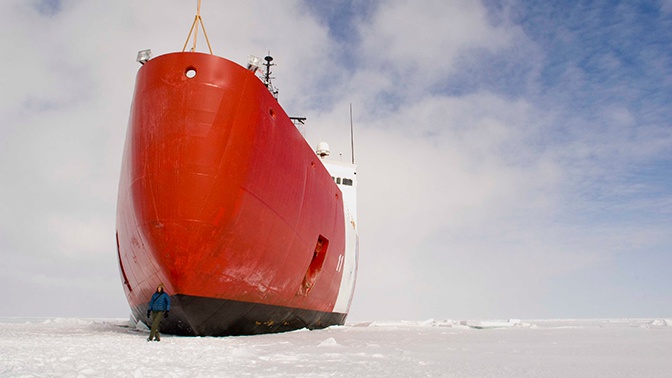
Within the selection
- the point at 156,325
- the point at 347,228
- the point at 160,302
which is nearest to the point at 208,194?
the point at 160,302

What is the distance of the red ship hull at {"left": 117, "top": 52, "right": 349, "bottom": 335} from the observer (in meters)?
6.82

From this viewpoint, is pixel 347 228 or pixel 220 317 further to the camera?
pixel 347 228

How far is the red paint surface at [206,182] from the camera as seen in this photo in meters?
6.82

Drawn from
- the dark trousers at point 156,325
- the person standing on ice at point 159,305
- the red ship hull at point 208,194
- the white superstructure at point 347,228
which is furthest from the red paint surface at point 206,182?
the white superstructure at point 347,228

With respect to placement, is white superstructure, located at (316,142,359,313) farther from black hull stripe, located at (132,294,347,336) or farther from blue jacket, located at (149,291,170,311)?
blue jacket, located at (149,291,170,311)

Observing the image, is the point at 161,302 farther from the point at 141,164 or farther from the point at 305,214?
the point at 305,214

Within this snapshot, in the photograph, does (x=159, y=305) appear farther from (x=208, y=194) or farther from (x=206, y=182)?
(x=206, y=182)

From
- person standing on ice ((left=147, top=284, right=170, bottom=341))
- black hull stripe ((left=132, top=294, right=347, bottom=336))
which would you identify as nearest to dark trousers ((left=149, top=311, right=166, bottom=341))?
person standing on ice ((left=147, top=284, right=170, bottom=341))

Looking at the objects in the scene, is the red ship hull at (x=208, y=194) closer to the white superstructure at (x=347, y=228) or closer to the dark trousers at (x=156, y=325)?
the dark trousers at (x=156, y=325)

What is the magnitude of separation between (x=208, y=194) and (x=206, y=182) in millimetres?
190

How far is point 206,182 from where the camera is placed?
6.82m

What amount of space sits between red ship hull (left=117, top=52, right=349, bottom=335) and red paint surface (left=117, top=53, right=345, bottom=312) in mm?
17

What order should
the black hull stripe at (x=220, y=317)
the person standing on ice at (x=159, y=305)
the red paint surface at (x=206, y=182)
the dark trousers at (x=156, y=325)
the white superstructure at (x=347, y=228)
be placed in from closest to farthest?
the dark trousers at (x=156, y=325) → the person standing on ice at (x=159, y=305) → the red paint surface at (x=206, y=182) → the black hull stripe at (x=220, y=317) → the white superstructure at (x=347, y=228)

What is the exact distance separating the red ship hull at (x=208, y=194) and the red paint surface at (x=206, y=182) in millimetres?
17
